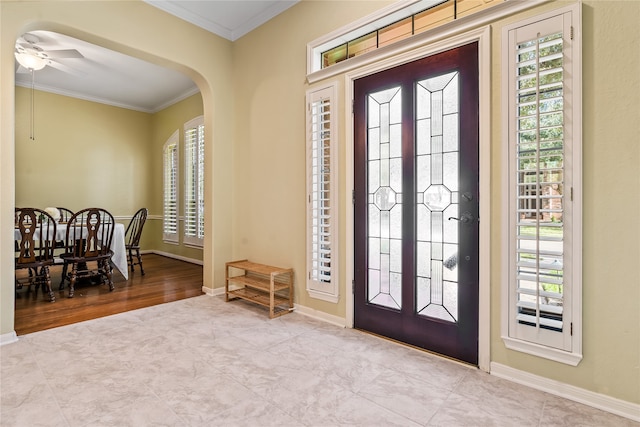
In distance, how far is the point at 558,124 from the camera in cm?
180

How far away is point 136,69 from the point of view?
16.1ft

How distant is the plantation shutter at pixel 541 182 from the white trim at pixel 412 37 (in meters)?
0.18

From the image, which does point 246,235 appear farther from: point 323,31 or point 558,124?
point 558,124

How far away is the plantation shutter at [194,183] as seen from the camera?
5.77m

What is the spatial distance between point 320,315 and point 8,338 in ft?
8.10

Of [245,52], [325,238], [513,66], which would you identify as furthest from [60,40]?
[513,66]

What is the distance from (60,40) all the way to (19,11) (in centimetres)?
164

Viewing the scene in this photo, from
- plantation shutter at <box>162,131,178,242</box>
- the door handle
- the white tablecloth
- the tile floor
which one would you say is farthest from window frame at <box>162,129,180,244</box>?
the door handle

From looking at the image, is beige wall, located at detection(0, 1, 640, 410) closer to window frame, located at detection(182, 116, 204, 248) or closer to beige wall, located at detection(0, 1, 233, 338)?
beige wall, located at detection(0, 1, 233, 338)

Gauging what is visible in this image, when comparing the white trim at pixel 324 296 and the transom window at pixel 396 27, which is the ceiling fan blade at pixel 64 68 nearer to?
the transom window at pixel 396 27

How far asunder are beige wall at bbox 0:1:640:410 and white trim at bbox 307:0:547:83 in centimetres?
7

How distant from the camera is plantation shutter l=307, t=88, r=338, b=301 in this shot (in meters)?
2.94

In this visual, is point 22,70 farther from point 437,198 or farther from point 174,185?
point 437,198

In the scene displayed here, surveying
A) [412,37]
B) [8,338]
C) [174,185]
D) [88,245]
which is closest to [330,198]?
[412,37]
